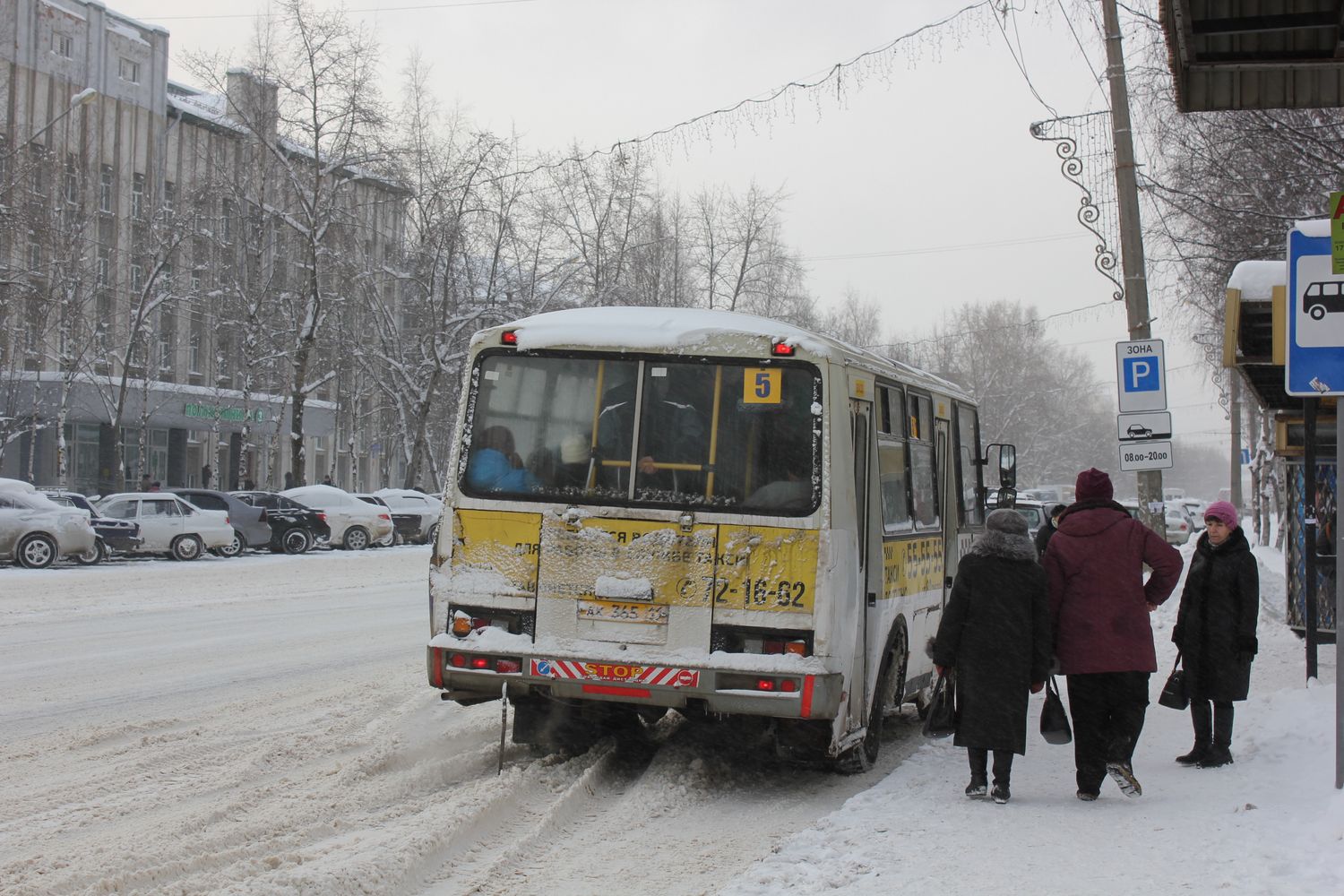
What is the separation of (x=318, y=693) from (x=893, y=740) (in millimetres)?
4744

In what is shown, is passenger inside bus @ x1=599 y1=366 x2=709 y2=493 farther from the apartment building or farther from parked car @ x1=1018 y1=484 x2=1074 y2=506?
parked car @ x1=1018 y1=484 x2=1074 y2=506

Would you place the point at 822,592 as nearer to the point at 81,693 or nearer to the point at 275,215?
the point at 81,693

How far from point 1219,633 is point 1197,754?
31.2 inches

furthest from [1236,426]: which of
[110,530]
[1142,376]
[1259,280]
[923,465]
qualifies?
[923,465]

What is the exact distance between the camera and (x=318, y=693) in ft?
37.8

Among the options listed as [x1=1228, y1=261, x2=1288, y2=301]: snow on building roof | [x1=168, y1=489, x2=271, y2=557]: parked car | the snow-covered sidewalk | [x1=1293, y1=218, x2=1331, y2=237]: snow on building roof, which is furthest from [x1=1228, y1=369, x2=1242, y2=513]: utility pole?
the snow-covered sidewalk

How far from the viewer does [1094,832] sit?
6812 millimetres

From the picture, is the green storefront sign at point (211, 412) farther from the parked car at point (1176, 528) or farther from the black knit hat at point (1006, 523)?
the black knit hat at point (1006, 523)

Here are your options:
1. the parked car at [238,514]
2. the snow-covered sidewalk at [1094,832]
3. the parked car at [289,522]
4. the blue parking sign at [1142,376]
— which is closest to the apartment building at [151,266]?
the parked car at [238,514]

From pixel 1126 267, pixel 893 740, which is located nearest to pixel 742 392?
pixel 893 740

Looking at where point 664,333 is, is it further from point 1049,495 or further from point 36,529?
point 1049,495

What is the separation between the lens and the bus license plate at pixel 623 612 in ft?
25.7

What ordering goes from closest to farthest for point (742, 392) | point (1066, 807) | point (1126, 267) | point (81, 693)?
point (1066, 807)
point (742, 392)
point (81, 693)
point (1126, 267)

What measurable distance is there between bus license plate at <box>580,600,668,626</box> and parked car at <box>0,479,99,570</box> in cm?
2082
